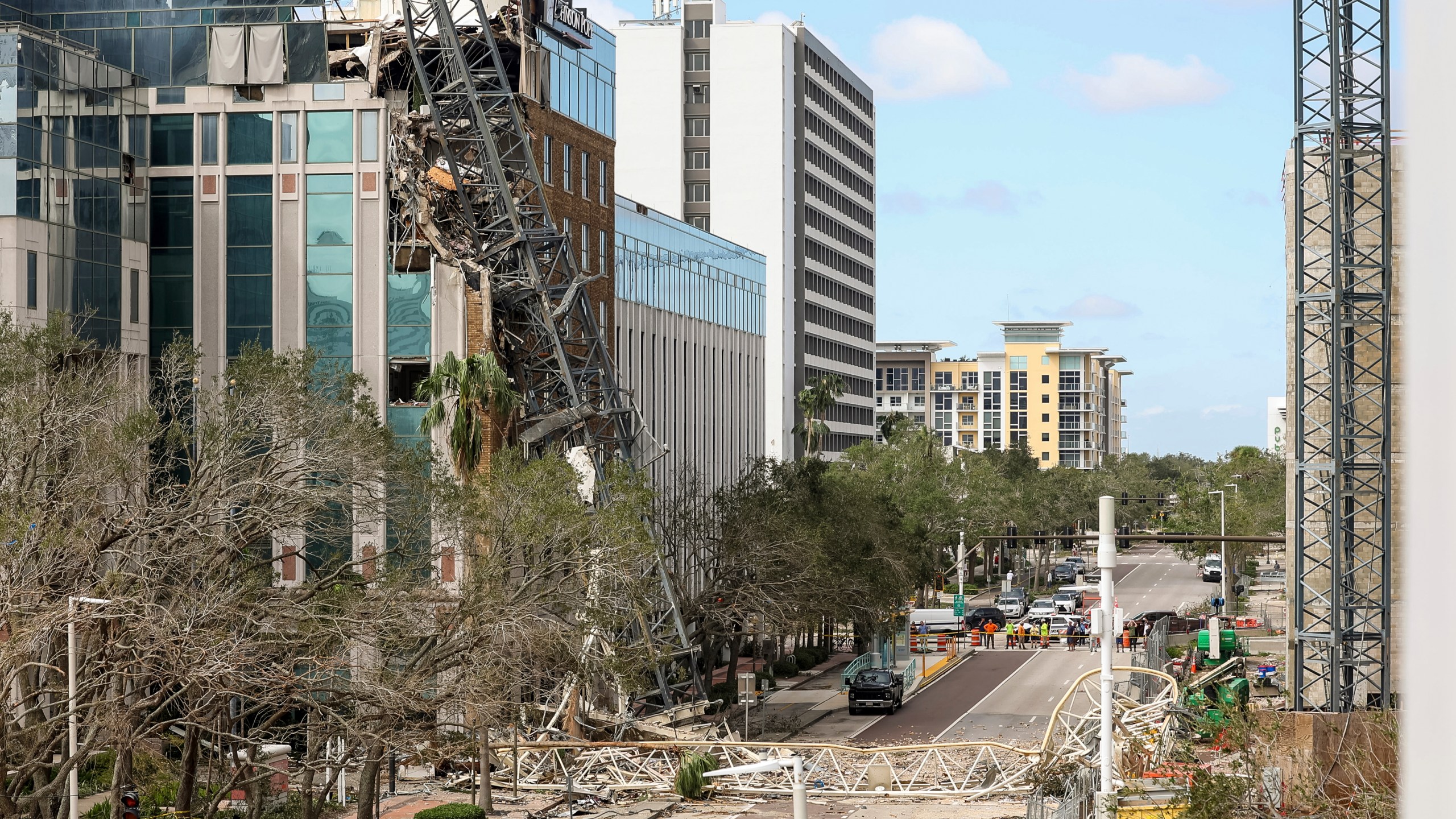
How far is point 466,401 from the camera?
173ft

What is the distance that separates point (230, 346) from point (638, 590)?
21.1m

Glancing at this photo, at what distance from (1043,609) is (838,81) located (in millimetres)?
74264

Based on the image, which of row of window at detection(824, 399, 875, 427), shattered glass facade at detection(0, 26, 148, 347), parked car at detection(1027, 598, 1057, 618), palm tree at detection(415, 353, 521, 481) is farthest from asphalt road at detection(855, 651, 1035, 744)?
row of window at detection(824, 399, 875, 427)

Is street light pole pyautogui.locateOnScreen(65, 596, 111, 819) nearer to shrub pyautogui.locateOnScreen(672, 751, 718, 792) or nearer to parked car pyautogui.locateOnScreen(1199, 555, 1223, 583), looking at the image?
shrub pyautogui.locateOnScreen(672, 751, 718, 792)

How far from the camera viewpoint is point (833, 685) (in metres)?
71.8

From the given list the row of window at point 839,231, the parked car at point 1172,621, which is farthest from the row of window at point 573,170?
the row of window at point 839,231

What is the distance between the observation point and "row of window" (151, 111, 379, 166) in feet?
179

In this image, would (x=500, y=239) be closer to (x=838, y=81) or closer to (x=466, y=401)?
(x=466, y=401)

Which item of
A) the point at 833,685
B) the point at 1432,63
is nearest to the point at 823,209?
the point at 833,685

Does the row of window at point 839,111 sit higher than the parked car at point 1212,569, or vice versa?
the row of window at point 839,111

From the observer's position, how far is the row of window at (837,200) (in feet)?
465

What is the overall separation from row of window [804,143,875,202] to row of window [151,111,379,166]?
88.7m

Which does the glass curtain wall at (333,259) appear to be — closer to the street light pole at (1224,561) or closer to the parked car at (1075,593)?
the street light pole at (1224,561)

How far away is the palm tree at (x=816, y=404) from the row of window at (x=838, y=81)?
32645 mm
